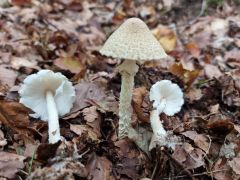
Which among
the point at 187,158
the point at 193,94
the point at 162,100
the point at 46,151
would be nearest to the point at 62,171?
the point at 46,151

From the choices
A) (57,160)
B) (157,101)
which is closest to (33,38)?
(157,101)

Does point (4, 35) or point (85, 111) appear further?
point (4, 35)

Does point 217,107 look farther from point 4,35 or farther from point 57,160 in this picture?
point 4,35

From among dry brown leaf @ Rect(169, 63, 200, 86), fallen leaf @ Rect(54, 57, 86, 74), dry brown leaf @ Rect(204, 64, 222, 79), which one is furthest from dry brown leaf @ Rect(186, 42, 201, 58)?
fallen leaf @ Rect(54, 57, 86, 74)

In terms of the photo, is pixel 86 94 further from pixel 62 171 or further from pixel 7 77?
pixel 62 171

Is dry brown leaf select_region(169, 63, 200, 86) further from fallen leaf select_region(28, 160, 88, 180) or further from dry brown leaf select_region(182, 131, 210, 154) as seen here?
fallen leaf select_region(28, 160, 88, 180)

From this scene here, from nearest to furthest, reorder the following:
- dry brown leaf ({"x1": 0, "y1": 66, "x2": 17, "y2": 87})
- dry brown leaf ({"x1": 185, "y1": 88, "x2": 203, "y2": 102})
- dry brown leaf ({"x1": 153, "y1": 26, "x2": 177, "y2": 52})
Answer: dry brown leaf ({"x1": 0, "y1": 66, "x2": 17, "y2": 87}) → dry brown leaf ({"x1": 185, "y1": 88, "x2": 203, "y2": 102}) → dry brown leaf ({"x1": 153, "y1": 26, "x2": 177, "y2": 52})

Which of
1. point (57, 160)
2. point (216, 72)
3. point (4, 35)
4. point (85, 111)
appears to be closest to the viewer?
point (57, 160)
